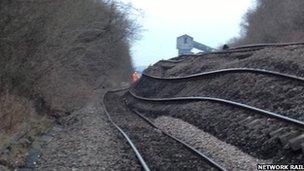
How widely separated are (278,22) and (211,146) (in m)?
48.1

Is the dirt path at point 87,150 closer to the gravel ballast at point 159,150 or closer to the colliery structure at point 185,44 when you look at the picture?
the gravel ballast at point 159,150

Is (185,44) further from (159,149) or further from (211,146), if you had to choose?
(211,146)

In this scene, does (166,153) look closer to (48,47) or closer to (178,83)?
(48,47)

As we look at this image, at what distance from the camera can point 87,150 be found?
1543 centimetres

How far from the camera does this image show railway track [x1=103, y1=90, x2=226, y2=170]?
12.6 metres

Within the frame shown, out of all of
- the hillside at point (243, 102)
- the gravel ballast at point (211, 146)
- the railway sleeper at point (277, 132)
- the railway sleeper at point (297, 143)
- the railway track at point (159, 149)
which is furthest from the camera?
the hillside at point (243, 102)

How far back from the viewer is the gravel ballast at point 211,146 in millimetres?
12172

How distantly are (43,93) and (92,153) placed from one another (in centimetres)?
867

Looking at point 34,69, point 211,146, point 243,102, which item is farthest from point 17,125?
point 243,102

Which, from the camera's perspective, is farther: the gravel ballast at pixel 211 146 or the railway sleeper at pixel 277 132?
the railway sleeper at pixel 277 132

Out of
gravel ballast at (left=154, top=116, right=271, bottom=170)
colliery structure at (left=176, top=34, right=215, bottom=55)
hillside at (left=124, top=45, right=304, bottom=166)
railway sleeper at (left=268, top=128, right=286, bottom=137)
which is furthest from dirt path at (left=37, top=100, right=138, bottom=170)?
colliery structure at (left=176, top=34, right=215, bottom=55)

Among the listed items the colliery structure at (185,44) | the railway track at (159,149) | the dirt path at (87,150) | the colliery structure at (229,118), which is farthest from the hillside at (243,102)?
the colliery structure at (185,44)

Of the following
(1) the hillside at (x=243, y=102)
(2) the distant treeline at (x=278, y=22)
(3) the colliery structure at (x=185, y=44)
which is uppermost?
(2) the distant treeline at (x=278, y=22)

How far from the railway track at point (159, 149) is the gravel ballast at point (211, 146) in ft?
1.01
